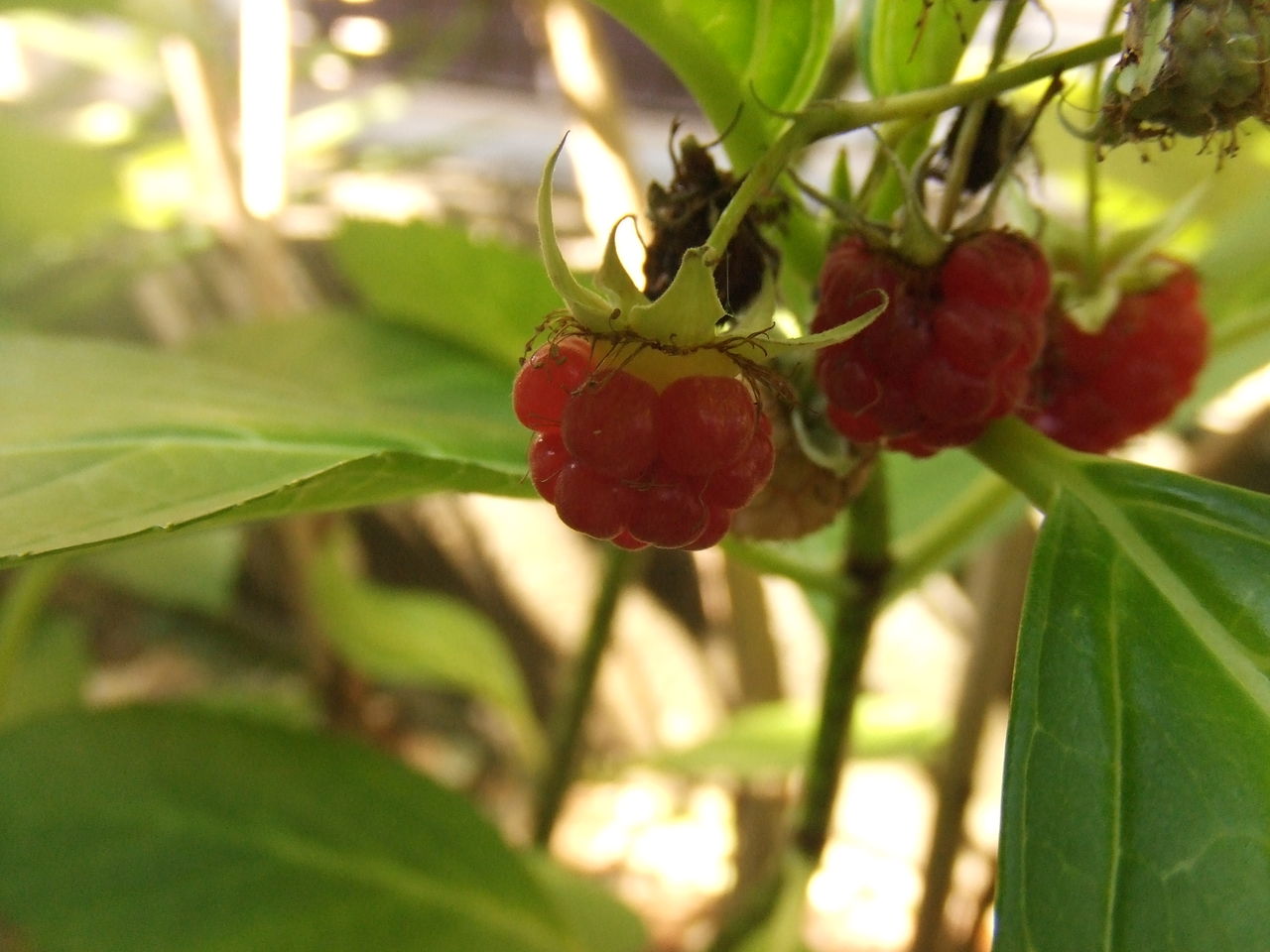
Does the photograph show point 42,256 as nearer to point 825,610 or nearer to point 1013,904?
point 825,610

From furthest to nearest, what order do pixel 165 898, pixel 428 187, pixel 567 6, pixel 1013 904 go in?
1. pixel 428 187
2. pixel 567 6
3. pixel 165 898
4. pixel 1013 904

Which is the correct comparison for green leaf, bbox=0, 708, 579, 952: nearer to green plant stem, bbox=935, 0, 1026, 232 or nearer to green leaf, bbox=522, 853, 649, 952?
green leaf, bbox=522, 853, 649, 952

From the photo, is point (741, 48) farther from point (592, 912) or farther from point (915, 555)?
point (592, 912)

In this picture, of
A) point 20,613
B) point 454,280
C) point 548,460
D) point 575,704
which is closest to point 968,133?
point 548,460

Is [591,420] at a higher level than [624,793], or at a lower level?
lower

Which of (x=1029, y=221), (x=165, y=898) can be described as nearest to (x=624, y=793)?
→ (x=165, y=898)

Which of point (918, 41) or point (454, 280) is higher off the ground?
point (454, 280)

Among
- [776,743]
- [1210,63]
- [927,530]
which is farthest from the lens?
[776,743]
